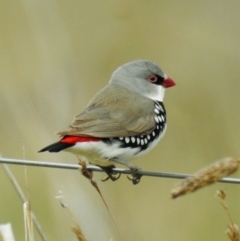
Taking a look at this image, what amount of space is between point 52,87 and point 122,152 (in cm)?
217

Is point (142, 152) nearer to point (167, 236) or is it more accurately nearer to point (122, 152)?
point (122, 152)

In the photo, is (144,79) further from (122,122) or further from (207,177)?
(207,177)

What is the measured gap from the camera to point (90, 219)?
5.79 metres

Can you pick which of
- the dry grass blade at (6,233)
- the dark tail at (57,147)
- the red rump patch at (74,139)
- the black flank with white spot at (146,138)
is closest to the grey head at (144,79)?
the black flank with white spot at (146,138)

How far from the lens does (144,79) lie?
5262mm

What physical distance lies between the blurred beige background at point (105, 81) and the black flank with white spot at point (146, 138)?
4.14 ft

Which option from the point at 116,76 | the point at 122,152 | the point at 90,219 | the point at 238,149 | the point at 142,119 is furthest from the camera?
the point at 238,149

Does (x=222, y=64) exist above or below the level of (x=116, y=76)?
below

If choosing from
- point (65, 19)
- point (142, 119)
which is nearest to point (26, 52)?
point (65, 19)

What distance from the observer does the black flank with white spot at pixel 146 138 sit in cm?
446

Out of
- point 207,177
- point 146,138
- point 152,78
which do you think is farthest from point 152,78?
point 207,177

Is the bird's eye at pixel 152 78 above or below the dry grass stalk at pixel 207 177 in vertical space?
below

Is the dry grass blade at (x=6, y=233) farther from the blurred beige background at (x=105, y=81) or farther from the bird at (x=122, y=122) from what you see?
the blurred beige background at (x=105, y=81)

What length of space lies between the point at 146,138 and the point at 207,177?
2196mm
